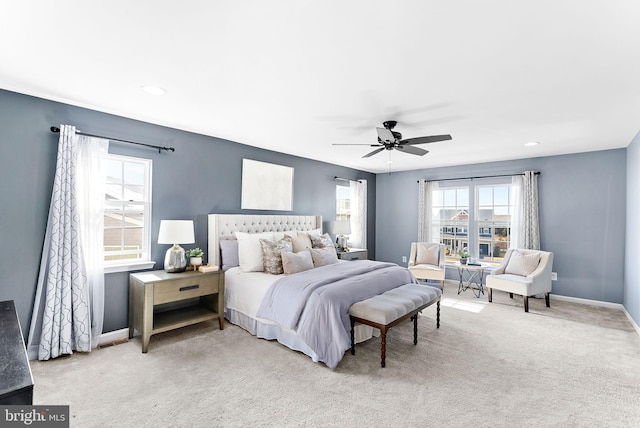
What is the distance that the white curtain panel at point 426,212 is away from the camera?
666 cm

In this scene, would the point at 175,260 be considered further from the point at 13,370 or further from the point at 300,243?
the point at 13,370

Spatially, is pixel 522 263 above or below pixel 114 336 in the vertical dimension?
above

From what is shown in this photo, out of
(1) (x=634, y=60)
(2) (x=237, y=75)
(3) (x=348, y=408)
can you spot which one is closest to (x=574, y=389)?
(3) (x=348, y=408)

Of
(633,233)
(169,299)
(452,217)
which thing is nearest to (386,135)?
(169,299)

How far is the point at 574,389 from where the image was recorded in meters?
2.49

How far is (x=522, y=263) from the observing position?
198 inches

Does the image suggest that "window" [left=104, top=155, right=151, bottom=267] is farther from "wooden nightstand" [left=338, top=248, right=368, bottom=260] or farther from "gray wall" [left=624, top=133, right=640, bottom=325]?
"gray wall" [left=624, top=133, right=640, bottom=325]

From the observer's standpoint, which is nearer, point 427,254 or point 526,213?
point 526,213

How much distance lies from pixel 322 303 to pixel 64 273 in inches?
97.7

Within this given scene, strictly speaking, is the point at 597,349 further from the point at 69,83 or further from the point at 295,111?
the point at 69,83

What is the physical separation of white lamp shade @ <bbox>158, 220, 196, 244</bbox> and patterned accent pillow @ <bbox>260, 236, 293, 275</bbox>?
2.99 ft

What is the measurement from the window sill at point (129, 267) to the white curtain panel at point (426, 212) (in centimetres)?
514

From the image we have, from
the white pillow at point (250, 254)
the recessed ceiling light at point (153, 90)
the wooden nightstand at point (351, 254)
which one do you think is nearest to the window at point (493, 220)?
the wooden nightstand at point (351, 254)

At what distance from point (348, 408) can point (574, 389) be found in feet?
6.14
